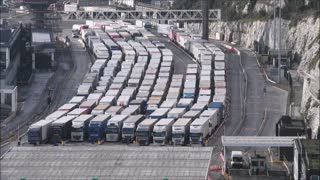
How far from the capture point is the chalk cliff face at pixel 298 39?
2231 cm

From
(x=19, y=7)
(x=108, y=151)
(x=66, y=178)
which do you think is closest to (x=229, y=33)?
(x=19, y=7)

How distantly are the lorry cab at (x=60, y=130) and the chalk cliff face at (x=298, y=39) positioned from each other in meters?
5.56

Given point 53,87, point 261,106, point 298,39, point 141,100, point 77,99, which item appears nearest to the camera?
point 141,100

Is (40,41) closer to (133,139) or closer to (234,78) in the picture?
(234,78)

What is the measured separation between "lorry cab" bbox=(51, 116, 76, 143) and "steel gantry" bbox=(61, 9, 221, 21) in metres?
19.8

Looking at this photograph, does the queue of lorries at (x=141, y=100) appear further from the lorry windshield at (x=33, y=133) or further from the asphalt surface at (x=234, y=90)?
the asphalt surface at (x=234, y=90)

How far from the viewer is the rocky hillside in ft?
73.5

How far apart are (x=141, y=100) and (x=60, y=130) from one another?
147 inches

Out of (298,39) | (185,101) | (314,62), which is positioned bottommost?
(185,101)

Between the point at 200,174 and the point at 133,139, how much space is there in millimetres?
4088

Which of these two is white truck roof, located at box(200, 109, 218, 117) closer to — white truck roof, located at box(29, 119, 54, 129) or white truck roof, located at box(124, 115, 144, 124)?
white truck roof, located at box(124, 115, 144, 124)

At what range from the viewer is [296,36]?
32.4 m

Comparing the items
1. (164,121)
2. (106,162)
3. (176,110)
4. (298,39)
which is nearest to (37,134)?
(106,162)

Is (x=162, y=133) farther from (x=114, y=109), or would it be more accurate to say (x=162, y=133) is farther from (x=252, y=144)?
(x=252, y=144)
